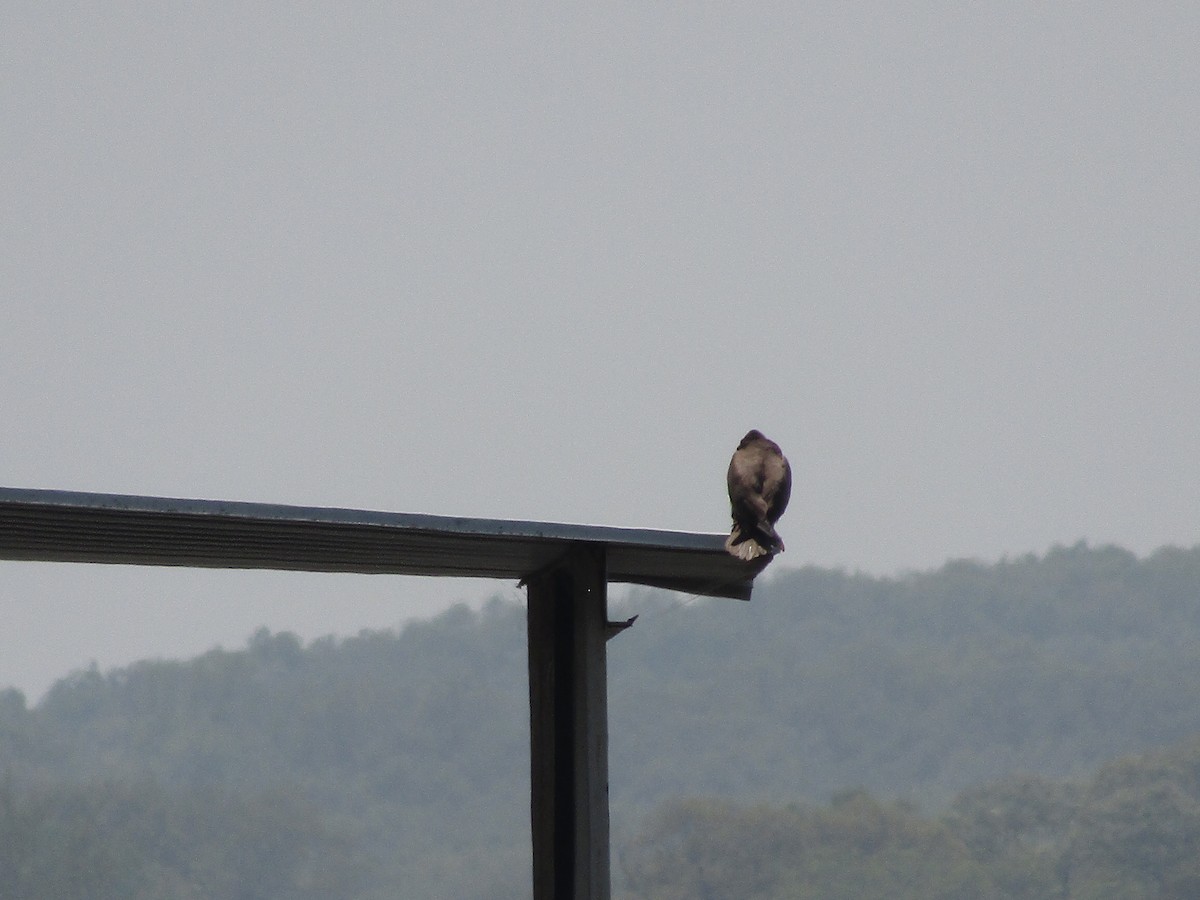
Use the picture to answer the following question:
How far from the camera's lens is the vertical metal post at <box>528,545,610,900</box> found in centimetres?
805

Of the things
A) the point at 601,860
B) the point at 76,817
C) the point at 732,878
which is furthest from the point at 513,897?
the point at 601,860

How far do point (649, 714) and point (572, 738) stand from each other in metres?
109

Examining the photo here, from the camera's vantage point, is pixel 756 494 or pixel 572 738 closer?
pixel 572 738

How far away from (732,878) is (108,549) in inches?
3057

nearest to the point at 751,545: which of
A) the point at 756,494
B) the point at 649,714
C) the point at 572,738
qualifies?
the point at 756,494

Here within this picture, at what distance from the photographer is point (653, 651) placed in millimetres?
123750

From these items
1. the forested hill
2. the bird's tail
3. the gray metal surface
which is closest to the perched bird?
the bird's tail

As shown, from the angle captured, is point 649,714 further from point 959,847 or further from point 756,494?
point 756,494

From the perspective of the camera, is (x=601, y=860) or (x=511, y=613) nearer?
(x=601, y=860)

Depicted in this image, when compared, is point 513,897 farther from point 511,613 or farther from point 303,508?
point 303,508

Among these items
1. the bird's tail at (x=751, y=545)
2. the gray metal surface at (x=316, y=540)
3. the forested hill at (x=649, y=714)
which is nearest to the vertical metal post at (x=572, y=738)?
the gray metal surface at (x=316, y=540)

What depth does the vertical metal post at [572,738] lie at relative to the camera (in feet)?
26.4

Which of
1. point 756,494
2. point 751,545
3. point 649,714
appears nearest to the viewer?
point 751,545

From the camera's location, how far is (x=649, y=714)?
115938 millimetres
